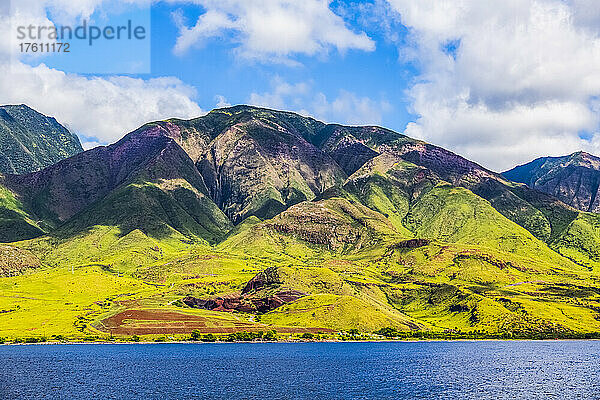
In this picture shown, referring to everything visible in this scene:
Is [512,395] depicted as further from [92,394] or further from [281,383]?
[92,394]

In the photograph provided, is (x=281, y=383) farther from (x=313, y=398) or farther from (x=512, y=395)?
(x=512, y=395)

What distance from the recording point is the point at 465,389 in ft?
602

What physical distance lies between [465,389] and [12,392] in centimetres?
13255

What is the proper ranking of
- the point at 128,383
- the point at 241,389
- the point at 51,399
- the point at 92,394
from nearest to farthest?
the point at 51,399 < the point at 92,394 < the point at 241,389 < the point at 128,383

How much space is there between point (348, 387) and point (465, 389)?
116 feet

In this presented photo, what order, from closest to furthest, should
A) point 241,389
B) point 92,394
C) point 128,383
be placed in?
point 92,394 < point 241,389 < point 128,383

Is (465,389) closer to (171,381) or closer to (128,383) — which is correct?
(171,381)

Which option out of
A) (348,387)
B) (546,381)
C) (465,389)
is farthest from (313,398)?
(546,381)

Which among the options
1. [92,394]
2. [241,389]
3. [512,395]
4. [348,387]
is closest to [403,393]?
[348,387]

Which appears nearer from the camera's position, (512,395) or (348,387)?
(512,395)

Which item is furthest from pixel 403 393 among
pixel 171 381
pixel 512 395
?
pixel 171 381

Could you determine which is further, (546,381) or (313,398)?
(546,381)

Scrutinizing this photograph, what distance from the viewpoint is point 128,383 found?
7623 inches

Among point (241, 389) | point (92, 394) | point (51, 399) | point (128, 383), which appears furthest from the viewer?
point (128, 383)
